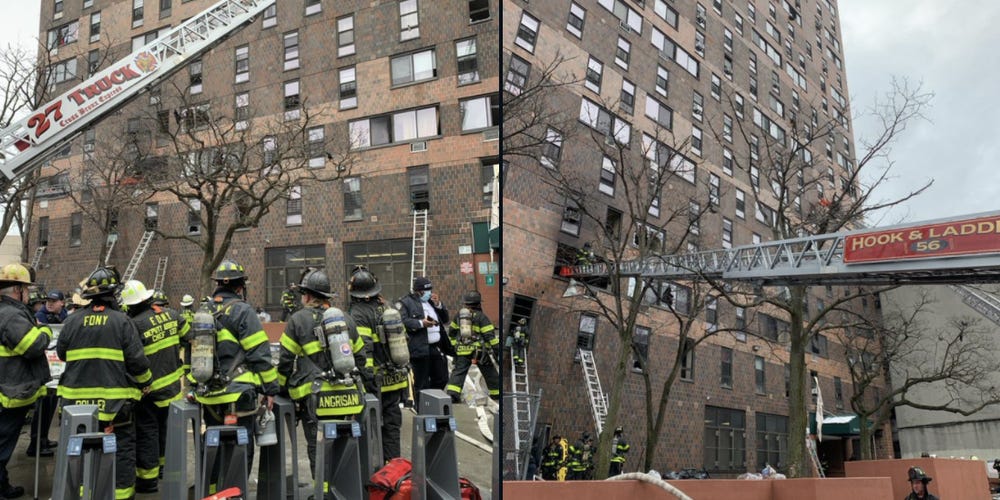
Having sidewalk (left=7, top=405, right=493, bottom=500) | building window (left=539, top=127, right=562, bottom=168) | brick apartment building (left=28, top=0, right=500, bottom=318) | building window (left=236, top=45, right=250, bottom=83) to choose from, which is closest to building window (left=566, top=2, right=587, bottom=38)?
brick apartment building (left=28, top=0, right=500, bottom=318)

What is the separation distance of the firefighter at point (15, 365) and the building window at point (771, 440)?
77.9ft

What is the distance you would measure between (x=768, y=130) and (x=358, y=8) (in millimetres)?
17368

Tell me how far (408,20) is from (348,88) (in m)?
3.20

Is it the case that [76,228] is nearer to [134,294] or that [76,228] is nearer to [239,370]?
[134,294]

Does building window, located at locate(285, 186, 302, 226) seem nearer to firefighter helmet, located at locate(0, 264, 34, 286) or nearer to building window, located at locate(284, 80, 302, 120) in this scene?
building window, located at locate(284, 80, 302, 120)

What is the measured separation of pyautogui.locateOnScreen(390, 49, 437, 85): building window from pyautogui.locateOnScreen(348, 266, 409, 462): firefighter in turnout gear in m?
17.8

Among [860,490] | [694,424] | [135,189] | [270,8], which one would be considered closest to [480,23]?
[270,8]

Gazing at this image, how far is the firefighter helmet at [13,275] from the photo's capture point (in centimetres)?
633

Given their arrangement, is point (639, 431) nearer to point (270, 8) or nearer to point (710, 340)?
point (710, 340)

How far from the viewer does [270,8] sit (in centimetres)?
2658

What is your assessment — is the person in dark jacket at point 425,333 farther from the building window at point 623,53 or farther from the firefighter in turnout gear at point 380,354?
the building window at point 623,53

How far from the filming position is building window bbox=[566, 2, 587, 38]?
65.9 ft

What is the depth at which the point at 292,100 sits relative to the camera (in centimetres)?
2583

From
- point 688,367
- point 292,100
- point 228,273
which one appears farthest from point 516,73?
point 228,273
